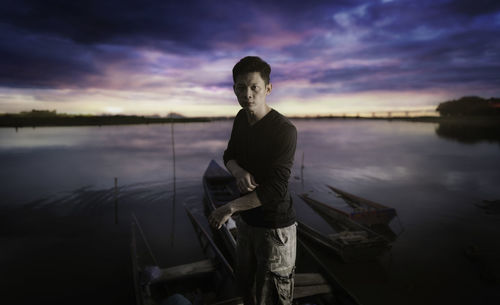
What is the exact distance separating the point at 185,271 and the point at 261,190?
516 centimetres

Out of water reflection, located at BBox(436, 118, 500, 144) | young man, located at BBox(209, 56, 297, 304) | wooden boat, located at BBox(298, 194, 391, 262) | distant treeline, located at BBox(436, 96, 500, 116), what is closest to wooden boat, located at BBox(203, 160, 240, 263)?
wooden boat, located at BBox(298, 194, 391, 262)

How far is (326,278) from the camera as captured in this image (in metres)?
5.44

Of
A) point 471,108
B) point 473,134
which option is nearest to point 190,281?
point 473,134

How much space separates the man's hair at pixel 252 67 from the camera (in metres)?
1.96

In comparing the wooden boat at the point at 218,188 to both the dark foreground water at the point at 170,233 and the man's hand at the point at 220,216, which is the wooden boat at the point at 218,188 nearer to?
the dark foreground water at the point at 170,233

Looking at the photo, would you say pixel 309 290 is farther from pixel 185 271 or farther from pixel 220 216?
pixel 220 216

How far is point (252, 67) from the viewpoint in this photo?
6.44 feet

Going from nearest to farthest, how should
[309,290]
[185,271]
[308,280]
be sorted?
[309,290]
[308,280]
[185,271]

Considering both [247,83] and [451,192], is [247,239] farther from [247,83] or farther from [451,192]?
[451,192]

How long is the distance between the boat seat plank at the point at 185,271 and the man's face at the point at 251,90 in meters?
5.28

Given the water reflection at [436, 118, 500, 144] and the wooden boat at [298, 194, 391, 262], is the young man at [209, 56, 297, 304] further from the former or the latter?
the water reflection at [436, 118, 500, 144]

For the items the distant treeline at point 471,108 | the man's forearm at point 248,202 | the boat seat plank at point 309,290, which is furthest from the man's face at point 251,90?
the distant treeline at point 471,108

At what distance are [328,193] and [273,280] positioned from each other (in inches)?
632

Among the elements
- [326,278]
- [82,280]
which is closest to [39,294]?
[82,280]
